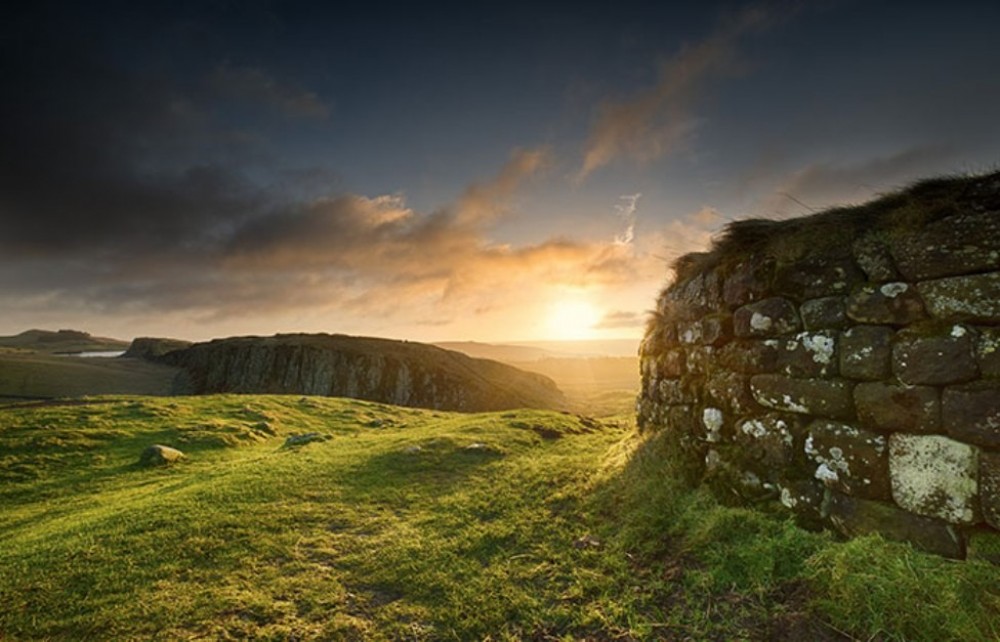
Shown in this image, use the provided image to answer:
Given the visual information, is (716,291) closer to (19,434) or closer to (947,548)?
(947,548)

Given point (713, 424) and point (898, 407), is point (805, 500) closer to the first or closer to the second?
point (898, 407)

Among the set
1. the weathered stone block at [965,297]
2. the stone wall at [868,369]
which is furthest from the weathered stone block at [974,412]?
the weathered stone block at [965,297]

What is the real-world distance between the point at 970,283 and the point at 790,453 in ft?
9.28

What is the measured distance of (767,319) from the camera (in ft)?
20.9

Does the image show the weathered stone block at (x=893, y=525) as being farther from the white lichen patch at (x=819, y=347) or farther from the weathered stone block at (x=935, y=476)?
the white lichen patch at (x=819, y=347)

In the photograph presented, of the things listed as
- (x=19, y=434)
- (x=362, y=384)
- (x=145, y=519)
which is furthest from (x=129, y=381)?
(x=145, y=519)

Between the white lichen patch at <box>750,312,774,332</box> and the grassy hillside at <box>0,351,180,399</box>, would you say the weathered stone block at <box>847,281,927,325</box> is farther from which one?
the grassy hillside at <box>0,351,180,399</box>

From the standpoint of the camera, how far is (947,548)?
13.8ft

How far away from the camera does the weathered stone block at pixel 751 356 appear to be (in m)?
6.23

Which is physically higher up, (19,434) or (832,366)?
(832,366)

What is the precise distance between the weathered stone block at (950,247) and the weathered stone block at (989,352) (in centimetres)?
73

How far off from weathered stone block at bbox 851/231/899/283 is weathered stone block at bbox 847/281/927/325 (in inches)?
4.7

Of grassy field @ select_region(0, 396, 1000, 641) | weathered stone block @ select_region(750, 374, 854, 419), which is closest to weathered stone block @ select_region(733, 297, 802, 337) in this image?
weathered stone block @ select_region(750, 374, 854, 419)

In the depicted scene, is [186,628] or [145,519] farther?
[145,519]
